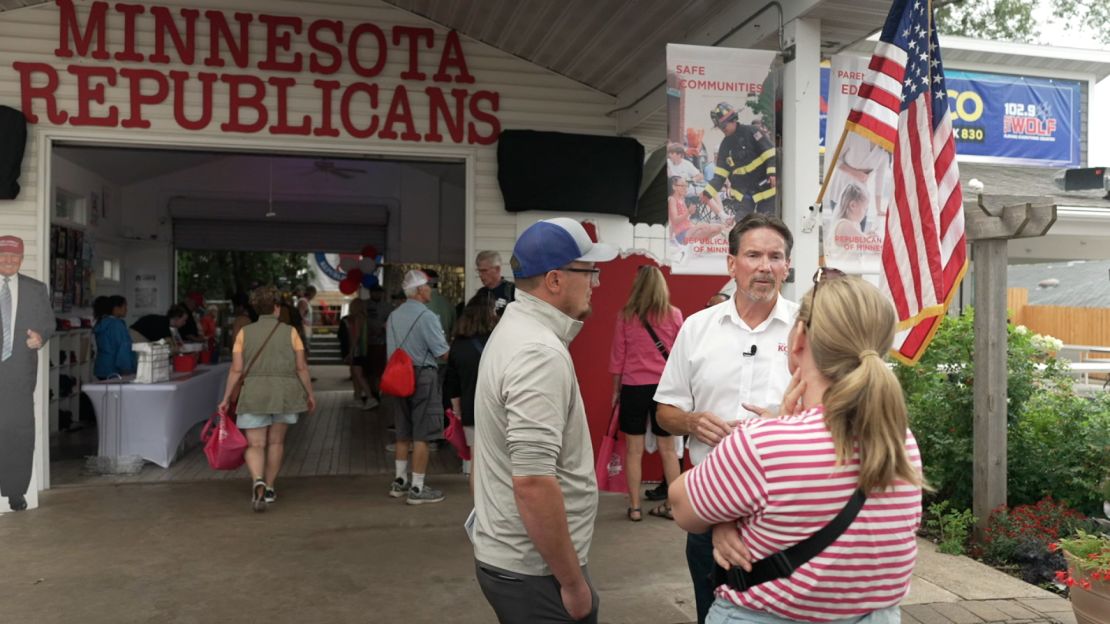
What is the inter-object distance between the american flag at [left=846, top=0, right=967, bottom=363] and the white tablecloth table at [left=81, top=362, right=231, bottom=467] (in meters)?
6.05

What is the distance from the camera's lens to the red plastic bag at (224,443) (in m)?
6.32

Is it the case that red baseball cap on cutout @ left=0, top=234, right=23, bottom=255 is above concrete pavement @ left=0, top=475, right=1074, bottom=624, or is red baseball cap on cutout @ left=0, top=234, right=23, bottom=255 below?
above

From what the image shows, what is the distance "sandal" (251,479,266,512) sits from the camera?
6387mm

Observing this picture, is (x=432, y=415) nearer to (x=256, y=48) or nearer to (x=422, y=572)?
(x=422, y=572)

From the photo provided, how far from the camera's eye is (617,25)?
6.72 meters

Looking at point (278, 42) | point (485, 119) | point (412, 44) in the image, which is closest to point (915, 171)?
point (485, 119)

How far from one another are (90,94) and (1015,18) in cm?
2269

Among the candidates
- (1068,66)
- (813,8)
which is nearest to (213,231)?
(813,8)

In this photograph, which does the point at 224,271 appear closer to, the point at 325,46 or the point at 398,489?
the point at 325,46

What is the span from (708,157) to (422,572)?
283 cm

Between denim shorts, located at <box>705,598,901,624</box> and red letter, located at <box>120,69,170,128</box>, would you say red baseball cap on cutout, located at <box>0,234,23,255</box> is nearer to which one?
red letter, located at <box>120,69,170,128</box>

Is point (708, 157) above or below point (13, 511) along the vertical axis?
above

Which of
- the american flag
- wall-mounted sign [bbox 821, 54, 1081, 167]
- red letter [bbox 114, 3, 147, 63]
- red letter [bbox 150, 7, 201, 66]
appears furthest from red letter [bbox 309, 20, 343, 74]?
wall-mounted sign [bbox 821, 54, 1081, 167]

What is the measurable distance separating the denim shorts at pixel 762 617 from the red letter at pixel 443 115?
628cm
